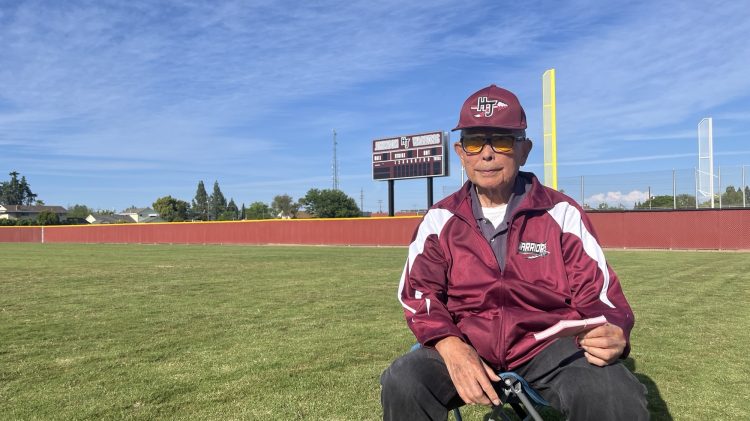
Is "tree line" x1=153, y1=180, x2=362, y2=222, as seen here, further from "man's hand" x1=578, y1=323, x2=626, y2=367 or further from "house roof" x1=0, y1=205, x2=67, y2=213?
"man's hand" x1=578, y1=323, x2=626, y2=367

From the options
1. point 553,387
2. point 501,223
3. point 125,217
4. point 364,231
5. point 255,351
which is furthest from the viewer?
point 125,217

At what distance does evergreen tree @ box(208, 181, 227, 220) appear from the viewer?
13405 centimetres

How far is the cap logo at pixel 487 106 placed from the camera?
88.6 inches

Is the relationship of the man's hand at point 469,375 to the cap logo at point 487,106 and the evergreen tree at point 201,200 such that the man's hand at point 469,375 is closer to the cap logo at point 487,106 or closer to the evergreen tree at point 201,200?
the cap logo at point 487,106

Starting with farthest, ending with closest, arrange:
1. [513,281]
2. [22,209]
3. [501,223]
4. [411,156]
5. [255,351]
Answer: [22,209]
[411,156]
[255,351]
[501,223]
[513,281]

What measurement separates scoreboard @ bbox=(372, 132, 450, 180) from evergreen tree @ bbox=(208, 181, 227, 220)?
103 metres

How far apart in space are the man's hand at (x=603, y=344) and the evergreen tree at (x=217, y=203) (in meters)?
135

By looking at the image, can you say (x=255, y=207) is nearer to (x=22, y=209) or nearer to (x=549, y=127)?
(x=22, y=209)

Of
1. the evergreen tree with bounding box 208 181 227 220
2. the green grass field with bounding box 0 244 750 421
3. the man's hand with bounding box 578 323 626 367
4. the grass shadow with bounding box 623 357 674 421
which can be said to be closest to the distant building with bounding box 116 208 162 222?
the evergreen tree with bounding box 208 181 227 220

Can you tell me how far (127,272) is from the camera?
540 inches

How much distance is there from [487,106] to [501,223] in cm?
50

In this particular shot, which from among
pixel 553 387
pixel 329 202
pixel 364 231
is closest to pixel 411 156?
pixel 364 231

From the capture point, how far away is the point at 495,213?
238 centimetres

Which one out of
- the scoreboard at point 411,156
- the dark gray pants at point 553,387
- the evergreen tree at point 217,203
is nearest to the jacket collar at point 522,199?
the dark gray pants at point 553,387
